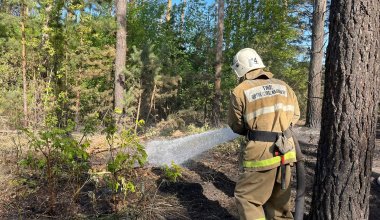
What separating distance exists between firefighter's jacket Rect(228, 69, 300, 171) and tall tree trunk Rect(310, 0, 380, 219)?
0.41m

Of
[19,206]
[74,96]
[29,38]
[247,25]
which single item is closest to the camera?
[19,206]

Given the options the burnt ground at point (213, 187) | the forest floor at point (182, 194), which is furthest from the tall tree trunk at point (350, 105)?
the forest floor at point (182, 194)

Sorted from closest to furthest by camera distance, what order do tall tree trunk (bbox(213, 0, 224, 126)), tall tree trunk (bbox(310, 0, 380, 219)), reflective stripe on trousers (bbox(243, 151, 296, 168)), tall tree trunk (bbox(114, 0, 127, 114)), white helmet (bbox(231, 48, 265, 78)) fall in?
1. tall tree trunk (bbox(310, 0, 380, 219))
2. reflective stripe on trousers (bbox(243, 151, 296, 168))
3. white helmet (bbox(231, 48, 265, 78))
4. tall tree trunk (bbox(114, 0, 127, 114))
5. tall tree trunk (bbox(213, 0, 224, 126))

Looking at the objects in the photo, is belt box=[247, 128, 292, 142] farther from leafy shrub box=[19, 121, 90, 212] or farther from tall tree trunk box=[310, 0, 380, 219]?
leafy shrub box=[19, 121, 90, 212]

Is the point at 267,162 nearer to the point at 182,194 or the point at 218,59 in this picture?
the point at 182,194

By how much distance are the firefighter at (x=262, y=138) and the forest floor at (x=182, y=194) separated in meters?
0.97

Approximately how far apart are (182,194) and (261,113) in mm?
2007

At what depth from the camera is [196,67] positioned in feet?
75.6

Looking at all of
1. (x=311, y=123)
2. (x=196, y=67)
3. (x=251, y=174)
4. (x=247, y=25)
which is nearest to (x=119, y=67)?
(x=311, y=123)

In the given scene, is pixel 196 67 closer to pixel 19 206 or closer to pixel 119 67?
pixel 119 67

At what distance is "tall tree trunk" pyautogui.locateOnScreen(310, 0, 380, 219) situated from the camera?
3.05 meters

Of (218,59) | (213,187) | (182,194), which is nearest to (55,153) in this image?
(182,194)

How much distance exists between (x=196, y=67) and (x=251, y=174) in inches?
787

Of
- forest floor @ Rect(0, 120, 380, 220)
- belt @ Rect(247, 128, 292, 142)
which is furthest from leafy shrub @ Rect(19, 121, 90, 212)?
belt @ Rect(247, 128, 292, 142)
